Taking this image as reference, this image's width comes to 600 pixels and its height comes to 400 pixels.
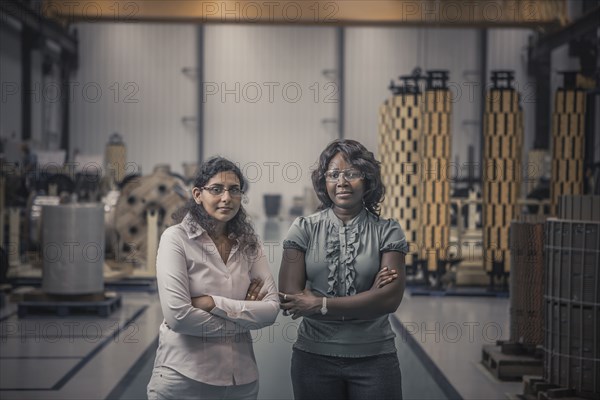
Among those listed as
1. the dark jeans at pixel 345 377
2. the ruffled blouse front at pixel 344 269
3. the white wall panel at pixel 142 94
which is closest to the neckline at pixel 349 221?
the ruffled blouse front at pixel 344 269

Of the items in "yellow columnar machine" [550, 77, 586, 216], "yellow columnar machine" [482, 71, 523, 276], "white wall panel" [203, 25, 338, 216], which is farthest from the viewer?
"white wall panel" [203, 25, 338, 216]

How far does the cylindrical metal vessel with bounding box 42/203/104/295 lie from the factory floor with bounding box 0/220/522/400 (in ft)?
1.19

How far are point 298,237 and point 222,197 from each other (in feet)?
1.06

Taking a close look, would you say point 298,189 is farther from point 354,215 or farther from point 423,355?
point 354,215

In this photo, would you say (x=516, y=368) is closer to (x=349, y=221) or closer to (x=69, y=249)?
(x=349, y=221)

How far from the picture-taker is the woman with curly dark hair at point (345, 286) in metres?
2.69

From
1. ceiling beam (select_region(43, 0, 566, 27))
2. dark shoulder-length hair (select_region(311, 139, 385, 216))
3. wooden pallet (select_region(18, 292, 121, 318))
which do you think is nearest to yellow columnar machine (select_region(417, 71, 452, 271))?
ceiling beam (select_region(43, 0, 566, 27))

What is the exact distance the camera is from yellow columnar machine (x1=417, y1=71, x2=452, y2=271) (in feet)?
32.0

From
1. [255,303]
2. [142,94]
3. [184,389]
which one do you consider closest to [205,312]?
[255,303]

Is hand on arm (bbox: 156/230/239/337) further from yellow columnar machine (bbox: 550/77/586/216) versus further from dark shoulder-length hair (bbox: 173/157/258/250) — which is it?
yellow columnar machine (bbox: 550/77/586/216)

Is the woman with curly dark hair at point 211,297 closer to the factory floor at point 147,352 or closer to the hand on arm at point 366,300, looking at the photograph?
the hand on arm at point 366,300

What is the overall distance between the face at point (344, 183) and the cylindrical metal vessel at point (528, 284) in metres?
3.54

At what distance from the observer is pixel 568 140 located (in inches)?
364

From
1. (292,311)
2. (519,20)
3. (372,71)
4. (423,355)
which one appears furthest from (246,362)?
(372,71)
